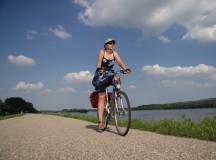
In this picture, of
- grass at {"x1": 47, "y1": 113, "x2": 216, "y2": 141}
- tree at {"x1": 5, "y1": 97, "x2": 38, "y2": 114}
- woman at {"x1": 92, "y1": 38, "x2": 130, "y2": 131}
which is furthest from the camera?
tree at {"x1": 5, "y1": 97, "x2": 38, "y2": 114}

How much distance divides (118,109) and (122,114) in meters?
0.22

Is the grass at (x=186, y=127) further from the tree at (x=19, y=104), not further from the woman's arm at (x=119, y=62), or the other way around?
the tree at (x=19, y=104)

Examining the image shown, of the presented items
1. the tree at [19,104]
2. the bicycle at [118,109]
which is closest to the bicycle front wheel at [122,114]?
the bicycle at [118,109]

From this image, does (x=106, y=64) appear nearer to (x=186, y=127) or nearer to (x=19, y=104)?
(x=186, y=127)

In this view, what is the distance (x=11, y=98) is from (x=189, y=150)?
79.6 m

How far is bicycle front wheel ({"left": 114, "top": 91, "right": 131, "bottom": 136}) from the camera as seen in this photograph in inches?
255

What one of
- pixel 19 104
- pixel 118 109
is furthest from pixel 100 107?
pixel 19 104

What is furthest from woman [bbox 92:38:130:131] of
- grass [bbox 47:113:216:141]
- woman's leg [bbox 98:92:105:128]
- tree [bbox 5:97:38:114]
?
tree [bbox 5:97:38:114]

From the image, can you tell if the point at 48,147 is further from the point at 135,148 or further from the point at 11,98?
the point at 11,98

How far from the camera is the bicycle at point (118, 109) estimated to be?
654 centimetres

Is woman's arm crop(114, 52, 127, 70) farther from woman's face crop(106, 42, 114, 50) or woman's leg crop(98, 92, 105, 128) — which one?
woman's leg crop(98, 92, 105, 128)

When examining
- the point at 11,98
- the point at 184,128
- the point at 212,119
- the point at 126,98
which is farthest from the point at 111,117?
the point at 11,98

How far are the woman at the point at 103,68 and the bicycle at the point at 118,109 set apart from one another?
127mm

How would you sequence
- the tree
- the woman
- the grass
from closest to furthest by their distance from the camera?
the grass, the woman, the tree
